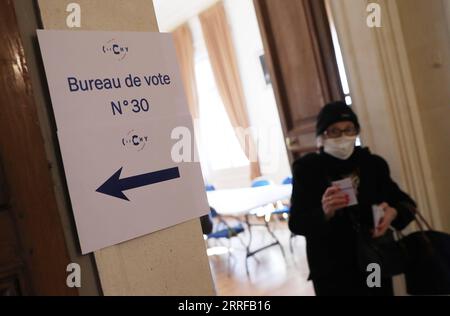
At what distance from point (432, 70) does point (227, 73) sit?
3808 mm

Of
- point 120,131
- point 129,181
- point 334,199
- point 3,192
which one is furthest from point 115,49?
point 334,199

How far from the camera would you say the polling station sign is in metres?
0.79

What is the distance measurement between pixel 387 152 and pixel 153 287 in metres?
1.70

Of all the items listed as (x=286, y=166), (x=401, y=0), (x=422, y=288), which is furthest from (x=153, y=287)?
(x=286, y=166)

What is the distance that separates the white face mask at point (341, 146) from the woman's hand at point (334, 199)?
0.81 feet

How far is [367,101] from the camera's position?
2131 millimetres

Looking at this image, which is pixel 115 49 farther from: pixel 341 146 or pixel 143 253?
pixel 341 146

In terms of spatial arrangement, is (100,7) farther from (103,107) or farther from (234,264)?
(234,264)

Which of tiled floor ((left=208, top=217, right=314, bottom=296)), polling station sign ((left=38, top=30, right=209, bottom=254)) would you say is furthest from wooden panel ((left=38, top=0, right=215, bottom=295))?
tiled floor ((left=208, top=217, right=314, bottom=296))

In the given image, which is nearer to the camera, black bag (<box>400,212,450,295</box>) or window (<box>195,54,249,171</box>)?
black bag (<box>400,212,450,295</box>)

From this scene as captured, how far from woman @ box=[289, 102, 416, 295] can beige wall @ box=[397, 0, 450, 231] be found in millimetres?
507

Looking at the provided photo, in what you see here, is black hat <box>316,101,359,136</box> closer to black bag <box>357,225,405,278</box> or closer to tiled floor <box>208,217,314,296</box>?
black bag <box>357,225,405,278</box>

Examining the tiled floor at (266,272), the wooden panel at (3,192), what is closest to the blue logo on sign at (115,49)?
the wooden panel at (3,192)

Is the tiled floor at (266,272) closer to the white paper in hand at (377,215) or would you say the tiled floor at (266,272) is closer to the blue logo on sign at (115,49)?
the white paper in hand at (377,215)
